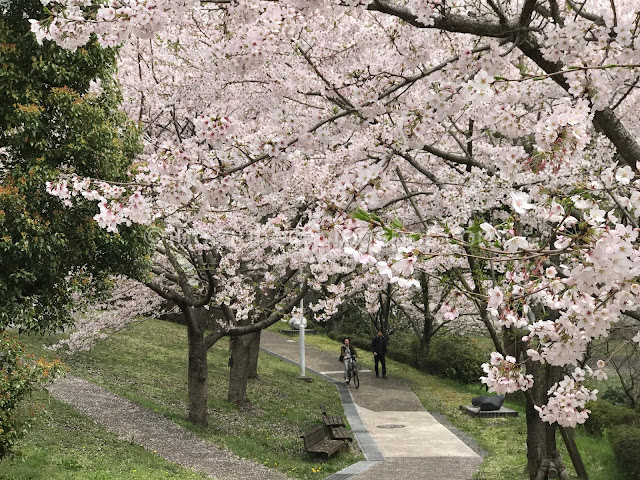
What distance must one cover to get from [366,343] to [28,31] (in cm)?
2337

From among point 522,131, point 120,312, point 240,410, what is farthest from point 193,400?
point 522,131

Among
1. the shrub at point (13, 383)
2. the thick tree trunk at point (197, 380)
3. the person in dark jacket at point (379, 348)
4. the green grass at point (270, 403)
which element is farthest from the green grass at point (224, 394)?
the shrub at point (13, 383)

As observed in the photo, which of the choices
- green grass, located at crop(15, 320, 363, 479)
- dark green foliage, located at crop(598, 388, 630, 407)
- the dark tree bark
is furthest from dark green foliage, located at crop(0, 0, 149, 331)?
dark green foliage, located at crop(598, 388, 630, 407)

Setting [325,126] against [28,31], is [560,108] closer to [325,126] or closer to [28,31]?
[325,126]

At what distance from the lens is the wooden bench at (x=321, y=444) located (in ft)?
37.3

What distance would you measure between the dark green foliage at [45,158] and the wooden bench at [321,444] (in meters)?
5.33

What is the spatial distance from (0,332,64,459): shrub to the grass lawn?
23.2ft

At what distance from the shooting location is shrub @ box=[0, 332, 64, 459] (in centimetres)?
697

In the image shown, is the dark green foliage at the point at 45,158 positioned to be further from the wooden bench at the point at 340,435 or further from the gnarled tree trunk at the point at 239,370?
the gnarled tree trunk at the point at 239,370

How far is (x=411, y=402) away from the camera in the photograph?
59.0ft

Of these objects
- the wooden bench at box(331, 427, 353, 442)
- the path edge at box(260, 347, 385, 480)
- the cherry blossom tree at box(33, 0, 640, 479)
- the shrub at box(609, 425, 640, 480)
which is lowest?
the path edge at box(260, 347, 385, 480)

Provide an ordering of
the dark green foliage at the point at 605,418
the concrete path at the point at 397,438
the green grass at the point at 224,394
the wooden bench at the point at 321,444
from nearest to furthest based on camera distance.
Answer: the concrete path at the point at 397,438, the wooden bench at the point at 321,444, the green grass at the point at 224,394, the dark green foliage at the point at 605,418

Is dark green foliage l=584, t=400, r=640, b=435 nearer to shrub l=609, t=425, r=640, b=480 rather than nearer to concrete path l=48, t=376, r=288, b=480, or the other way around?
shrub l=609, t=425, r=640, b=480

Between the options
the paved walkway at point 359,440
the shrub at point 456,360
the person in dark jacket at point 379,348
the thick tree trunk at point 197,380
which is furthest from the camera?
the shrub at point 456,360
